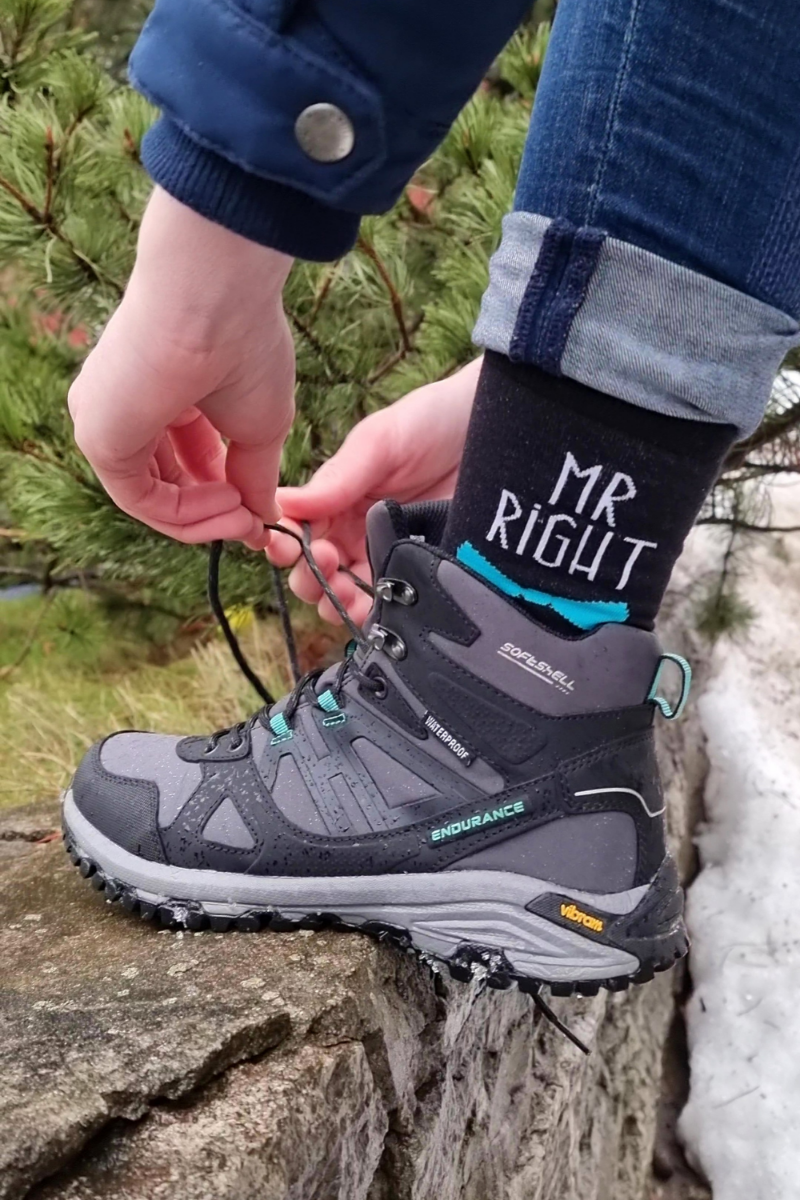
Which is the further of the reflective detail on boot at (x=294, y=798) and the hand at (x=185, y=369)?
the reflective detail on boot at (x=294, y=798)

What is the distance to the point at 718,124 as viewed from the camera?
0.48m

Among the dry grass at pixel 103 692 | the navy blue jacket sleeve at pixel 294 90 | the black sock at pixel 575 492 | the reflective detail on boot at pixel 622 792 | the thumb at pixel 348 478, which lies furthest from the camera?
the dry grass at pixel 103 692

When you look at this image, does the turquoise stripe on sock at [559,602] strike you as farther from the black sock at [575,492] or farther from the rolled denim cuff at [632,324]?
the rolled denim cuff at [632,324]

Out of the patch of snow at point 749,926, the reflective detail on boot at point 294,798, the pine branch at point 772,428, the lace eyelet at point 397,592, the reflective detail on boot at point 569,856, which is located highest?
the pine branch at point 772,428

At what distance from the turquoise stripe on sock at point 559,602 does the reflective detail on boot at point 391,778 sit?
15 centimetres

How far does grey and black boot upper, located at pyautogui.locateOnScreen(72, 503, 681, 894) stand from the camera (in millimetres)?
638

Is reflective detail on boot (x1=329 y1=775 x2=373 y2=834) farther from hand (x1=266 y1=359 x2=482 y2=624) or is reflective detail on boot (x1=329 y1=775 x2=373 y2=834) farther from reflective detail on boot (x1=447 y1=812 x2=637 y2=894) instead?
hand (x1=266 y1=359 x2=482 y2=624)

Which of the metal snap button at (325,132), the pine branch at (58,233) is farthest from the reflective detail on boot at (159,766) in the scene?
the pine branch at (58,233)

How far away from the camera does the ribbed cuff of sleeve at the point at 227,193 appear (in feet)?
1.50

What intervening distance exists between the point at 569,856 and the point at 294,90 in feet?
1.62

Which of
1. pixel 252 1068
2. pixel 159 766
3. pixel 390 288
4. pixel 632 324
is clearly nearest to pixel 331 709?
pixel 159 766

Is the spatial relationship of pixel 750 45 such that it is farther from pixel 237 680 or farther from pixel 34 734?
pixel 34 734

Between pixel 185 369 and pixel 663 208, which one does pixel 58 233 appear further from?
pixel 663 208

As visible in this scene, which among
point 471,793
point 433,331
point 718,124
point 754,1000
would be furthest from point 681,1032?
point 718,124
